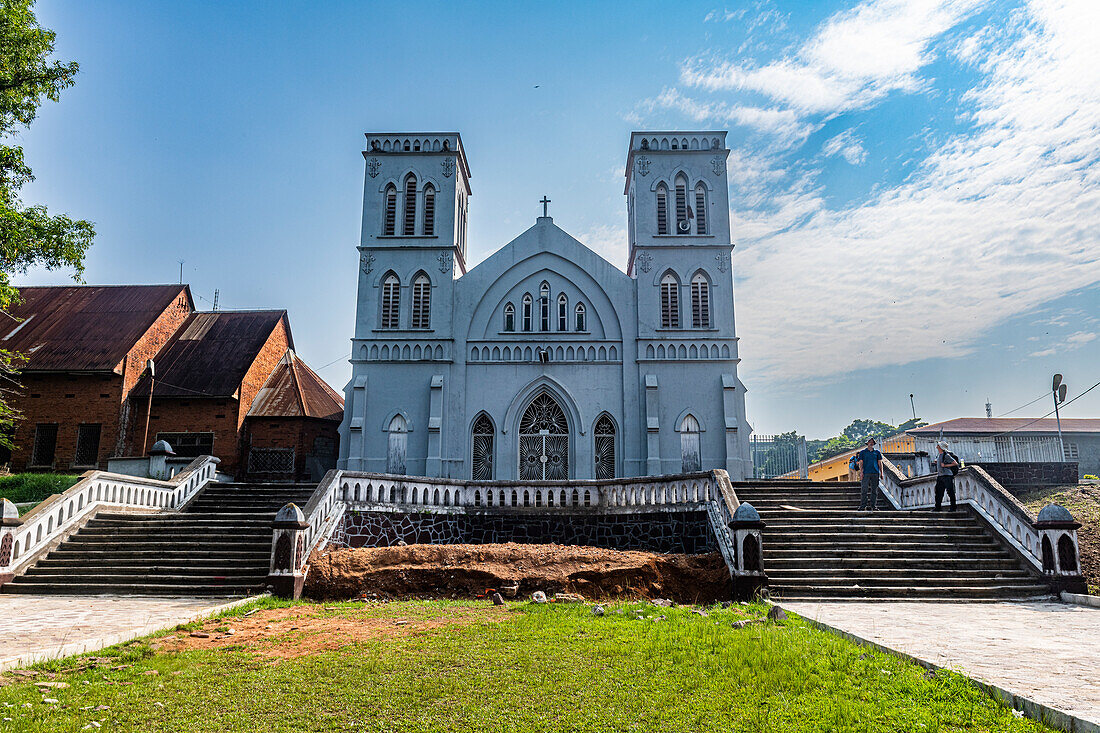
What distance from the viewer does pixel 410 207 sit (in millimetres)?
27422

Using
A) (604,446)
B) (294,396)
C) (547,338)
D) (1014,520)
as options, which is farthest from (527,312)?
(1014,520)

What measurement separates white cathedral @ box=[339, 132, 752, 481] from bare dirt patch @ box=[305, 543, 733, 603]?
36.3 ft

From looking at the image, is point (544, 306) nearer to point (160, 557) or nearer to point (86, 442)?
point (160, 557)

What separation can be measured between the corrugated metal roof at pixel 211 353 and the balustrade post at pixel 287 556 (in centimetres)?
1486

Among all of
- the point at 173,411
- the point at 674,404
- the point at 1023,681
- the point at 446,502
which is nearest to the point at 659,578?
the point at 446,502

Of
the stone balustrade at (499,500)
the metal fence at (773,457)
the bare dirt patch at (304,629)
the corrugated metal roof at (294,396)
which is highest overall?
the corrugated metal roof at (294,396)

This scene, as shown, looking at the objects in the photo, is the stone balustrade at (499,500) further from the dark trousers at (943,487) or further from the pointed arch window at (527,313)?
the pointed arch window at (527,313)

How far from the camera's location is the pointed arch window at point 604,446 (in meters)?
24.7

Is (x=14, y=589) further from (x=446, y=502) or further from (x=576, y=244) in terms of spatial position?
(x=576, y=244)

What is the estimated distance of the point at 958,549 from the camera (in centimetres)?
1388

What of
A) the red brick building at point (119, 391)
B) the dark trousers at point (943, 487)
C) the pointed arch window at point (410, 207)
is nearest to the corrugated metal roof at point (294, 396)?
the red brick building at point (119, 391)

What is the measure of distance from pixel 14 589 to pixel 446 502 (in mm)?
7806

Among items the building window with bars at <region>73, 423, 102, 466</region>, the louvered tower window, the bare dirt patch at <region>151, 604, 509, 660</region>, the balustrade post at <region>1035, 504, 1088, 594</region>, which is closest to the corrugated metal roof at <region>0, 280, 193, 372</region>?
the building window with bars at <region>73, 423, 102, 466</region>

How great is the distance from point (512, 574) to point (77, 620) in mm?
5976
